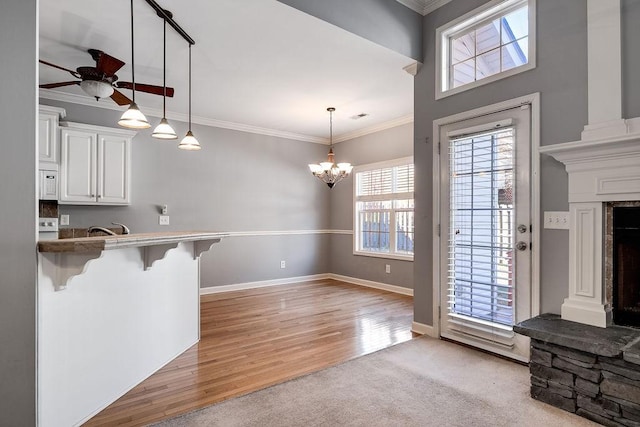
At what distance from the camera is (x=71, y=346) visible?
1896 mm

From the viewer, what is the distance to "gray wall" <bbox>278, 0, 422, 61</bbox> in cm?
284

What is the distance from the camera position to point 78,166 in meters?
4.13

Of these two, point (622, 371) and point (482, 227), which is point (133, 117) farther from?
point (622, 371)

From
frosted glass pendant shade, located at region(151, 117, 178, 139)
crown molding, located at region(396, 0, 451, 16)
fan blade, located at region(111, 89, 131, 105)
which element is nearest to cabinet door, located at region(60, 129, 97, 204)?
fan blade, located at region(111, 89, 131, 105)

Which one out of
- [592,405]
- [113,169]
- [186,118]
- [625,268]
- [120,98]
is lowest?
[592,405]

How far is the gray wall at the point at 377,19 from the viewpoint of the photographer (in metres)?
2.84

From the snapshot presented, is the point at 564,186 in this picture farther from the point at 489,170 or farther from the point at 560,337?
the point at 560,337

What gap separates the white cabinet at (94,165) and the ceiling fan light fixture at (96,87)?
1462 mm

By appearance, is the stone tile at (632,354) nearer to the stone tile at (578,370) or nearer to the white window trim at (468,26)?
the stone tile at (578,370)

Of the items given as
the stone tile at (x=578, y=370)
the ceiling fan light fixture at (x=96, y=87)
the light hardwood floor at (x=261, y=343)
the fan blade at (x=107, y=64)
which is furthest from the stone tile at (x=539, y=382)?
the ceiling fan light fixture at (x=96, y=87)

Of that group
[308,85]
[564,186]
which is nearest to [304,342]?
[564,186]

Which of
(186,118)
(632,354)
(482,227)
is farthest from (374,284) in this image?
(632,354)

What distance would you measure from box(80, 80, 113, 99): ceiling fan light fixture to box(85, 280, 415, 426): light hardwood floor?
236cm

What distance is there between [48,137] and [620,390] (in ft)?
17.7
